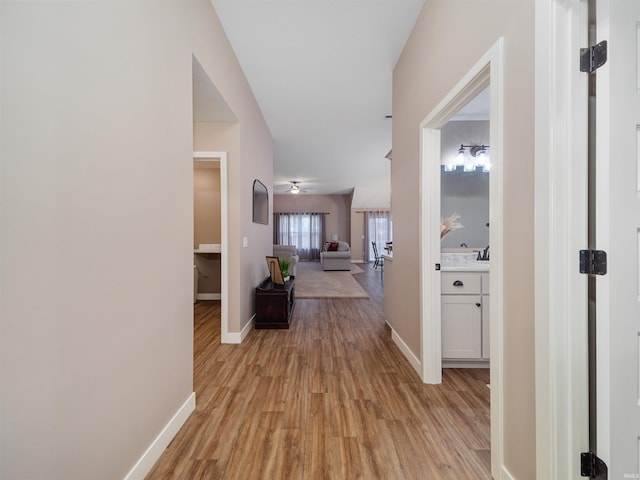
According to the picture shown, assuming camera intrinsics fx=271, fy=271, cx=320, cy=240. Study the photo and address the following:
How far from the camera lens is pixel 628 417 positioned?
3.11 ft

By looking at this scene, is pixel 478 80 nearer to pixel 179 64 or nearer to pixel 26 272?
pixel 179 64

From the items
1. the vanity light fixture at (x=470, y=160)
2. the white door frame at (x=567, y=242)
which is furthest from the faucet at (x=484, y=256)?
the white door frame at (x=567, y=242)

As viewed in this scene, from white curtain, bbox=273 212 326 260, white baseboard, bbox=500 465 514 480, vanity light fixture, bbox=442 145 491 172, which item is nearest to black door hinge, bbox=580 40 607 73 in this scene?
white baseboard, bbox=500 465 514 480

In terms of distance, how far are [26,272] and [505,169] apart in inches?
72.5

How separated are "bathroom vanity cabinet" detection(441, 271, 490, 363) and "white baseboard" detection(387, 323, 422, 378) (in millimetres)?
254

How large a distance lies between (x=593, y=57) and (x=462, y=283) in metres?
1.71

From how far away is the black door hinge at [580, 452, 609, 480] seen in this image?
38.8 inches

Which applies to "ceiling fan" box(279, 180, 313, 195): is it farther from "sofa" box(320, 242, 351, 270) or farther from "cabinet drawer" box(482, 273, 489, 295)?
"cabinet drawer" box(482, 273, 489, 295)

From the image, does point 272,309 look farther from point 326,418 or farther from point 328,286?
point 328,286

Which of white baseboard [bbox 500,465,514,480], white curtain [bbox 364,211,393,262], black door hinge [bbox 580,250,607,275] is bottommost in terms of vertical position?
white baseboard [bbox 500,465,514,480]

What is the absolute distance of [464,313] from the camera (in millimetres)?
2330

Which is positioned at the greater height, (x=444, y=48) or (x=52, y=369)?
(x=444, y=48)

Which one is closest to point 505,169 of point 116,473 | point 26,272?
point 26,272

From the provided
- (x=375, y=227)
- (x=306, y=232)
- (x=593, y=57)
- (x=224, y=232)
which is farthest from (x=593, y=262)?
(x=306, y=232)
